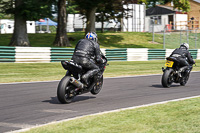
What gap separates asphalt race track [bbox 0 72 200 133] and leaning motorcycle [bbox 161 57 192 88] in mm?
436

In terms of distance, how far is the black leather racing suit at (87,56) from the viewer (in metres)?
7.84

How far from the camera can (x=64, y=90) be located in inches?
285

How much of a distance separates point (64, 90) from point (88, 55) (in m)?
1.16

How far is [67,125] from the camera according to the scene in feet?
17.5

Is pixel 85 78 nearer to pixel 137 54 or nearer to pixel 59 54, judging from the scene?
pixel 59 54

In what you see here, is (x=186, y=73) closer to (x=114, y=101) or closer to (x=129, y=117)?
(x=114, y=101)

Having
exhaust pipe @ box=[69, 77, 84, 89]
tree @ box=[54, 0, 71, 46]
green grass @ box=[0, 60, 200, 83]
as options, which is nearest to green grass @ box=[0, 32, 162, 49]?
tree @ box=[54, 0, 71, 46]

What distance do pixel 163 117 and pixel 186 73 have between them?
20.4 ft

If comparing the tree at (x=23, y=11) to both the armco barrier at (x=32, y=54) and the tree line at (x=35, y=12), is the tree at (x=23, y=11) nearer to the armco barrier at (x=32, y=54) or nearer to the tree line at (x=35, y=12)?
the tree line at (x=35, y=12)

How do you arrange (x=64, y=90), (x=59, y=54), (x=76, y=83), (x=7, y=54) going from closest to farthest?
(x=64, y=90)
(x=76, y=83)
(x=7, y=54)
(x=59, y=54)

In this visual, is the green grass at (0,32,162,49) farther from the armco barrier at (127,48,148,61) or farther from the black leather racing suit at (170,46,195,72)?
the black leather racing suit at (170,46,195,72)

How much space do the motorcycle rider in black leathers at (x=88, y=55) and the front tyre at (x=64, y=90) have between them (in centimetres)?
52

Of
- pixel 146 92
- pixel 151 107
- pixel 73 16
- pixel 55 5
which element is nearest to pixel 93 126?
pixel 151 107

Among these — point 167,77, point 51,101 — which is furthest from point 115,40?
point 51,101
